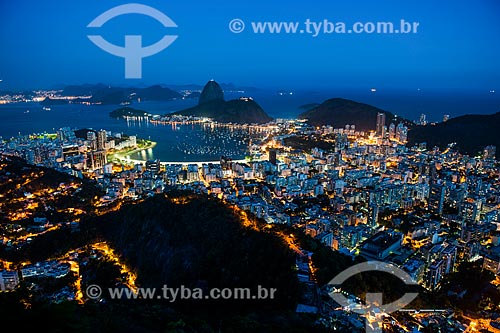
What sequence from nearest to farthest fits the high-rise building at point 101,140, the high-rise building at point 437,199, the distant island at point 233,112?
the high-rise building at point 437,199 < the high-rise building at point 101,140 < the distant island at point 233,112

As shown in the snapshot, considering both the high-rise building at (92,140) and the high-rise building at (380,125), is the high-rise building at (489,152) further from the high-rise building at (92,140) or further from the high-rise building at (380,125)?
the high-rise building at (92,140)

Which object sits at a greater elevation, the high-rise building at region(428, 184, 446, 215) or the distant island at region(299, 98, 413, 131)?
the distant island at region(299, 98, 413, 131)

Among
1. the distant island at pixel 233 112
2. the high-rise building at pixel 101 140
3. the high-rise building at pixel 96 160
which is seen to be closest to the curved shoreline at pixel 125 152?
the high-rise building at pixel 101 140

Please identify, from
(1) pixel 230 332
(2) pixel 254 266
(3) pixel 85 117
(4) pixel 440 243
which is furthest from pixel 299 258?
(3) pixel 85 117

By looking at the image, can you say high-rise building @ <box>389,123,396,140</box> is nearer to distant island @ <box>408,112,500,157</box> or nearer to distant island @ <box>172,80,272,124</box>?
distant island @ <box>408,112,500,157</box>

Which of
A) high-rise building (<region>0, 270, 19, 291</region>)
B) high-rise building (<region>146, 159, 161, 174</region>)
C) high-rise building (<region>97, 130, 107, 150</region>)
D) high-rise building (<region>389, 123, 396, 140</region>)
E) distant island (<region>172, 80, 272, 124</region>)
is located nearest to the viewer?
high-rise building (<region>0, 270, 19, 291</region>)

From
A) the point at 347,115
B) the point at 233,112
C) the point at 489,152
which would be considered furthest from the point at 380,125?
the point at 233,112

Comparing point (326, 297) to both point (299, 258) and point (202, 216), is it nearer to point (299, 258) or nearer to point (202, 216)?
point (299, 258)

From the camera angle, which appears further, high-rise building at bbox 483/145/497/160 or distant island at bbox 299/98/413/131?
distant island at bbox 299/98/413/131

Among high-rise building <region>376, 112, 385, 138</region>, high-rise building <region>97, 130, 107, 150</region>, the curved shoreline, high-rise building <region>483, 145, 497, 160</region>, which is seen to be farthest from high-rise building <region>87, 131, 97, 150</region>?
high-rise building <region>483, 145, 497, 160</region>
